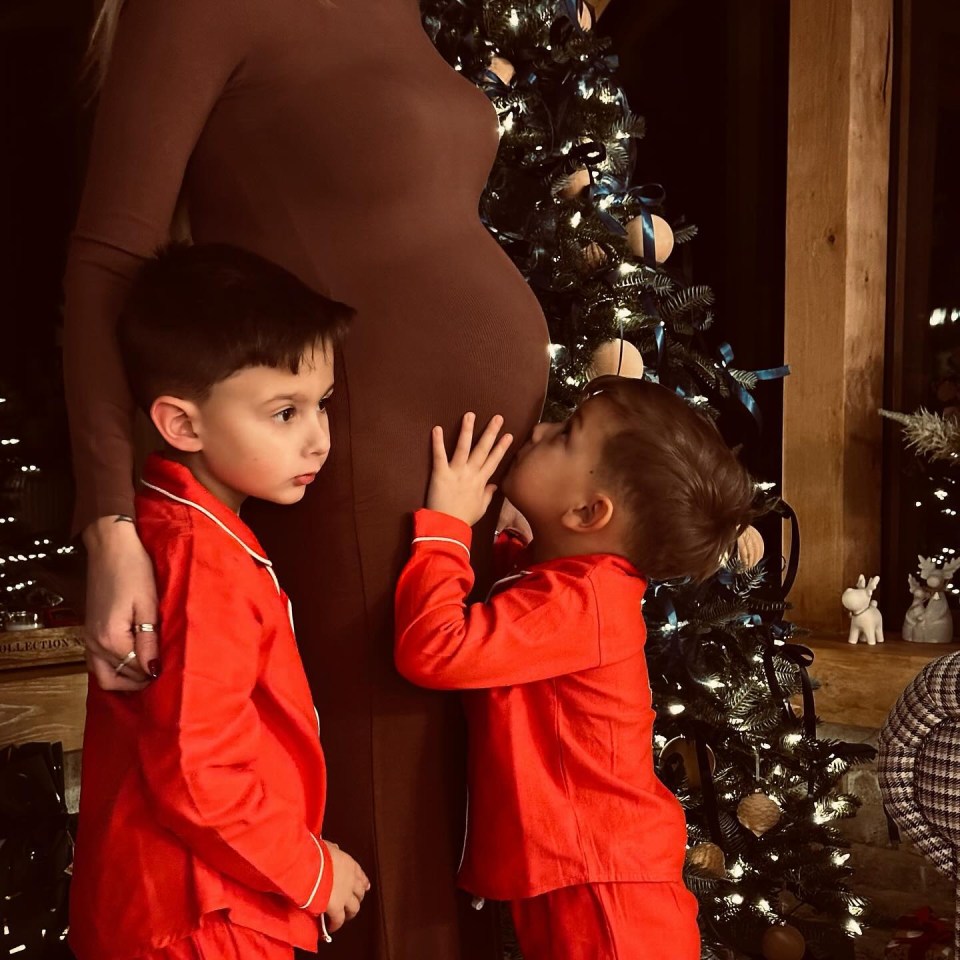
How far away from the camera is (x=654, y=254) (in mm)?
1827

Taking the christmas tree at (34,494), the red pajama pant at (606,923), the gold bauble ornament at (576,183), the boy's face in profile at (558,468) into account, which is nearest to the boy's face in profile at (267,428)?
the boy's face in profile at (558,468)

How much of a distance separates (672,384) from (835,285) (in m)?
1.12

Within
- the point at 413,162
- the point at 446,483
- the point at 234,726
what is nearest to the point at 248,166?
the point at 413,162

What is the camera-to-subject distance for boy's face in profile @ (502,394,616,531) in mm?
1255

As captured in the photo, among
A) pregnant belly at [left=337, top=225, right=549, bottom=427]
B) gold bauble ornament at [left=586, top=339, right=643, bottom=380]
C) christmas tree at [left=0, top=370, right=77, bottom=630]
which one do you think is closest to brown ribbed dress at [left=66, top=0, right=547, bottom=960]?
pregnant belly at [left=337, top=225, right=549, bottom=427]

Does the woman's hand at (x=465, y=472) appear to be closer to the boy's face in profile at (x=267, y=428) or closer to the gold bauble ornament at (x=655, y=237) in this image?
the boy's face in profile at (x=267, y=428)

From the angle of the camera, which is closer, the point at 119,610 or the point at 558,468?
the point at 119,610

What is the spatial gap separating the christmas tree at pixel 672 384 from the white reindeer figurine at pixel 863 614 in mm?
705

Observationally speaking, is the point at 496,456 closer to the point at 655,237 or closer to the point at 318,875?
the point at 318,875

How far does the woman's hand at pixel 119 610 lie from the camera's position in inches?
37.9

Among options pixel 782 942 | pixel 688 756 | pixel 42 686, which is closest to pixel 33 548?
pixel 42 686

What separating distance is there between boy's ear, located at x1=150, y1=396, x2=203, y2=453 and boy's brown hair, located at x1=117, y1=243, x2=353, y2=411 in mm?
10

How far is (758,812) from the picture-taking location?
6.39ft

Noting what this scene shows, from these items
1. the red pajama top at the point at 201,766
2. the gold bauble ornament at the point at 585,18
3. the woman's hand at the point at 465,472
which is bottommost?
the red pajama top at the point at 201,766
